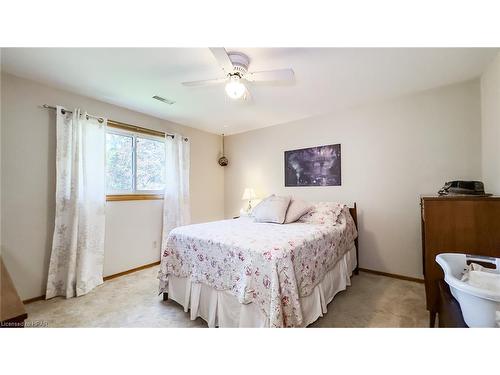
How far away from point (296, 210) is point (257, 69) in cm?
162

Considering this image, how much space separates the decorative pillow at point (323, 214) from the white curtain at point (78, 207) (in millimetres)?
2559

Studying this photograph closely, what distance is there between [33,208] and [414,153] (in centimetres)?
436

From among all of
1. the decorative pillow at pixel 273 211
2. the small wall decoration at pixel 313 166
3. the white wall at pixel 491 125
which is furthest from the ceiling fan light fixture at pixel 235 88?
the white wall at pixel 491 125

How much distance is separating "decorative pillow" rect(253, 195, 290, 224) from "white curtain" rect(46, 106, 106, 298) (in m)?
1.98

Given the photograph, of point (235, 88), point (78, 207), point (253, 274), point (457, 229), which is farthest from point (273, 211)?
point (78, 207)

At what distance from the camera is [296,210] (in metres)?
2.59

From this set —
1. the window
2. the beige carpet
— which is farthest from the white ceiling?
the beige carpet

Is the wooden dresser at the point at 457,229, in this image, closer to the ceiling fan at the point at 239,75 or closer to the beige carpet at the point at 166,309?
the beige carpet at the point at 166,309

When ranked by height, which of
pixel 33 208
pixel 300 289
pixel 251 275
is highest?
pixel 33 208

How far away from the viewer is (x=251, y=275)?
145 centimetres

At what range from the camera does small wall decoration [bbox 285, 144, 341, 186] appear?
10.3 feet

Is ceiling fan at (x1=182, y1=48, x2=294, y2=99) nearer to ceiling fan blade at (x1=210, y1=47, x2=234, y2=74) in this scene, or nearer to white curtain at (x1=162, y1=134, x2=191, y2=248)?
ceiling fan blade at (x1=210, y1=47, x2=234, y2=74)
